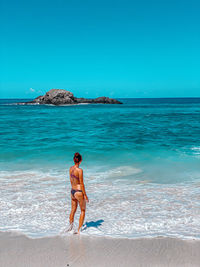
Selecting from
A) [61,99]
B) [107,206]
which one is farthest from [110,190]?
[61,99]

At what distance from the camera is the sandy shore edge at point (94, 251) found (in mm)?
5188

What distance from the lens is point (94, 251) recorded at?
Result: 5578 millimetres

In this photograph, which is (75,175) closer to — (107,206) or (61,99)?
(107,206)

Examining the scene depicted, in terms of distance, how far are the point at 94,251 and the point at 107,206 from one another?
287cm

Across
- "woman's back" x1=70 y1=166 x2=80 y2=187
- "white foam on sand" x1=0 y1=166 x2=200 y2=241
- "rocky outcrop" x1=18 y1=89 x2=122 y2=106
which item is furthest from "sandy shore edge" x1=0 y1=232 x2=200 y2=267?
"rocky outcrop" x1=18 y1=89 x2=122 y2=106

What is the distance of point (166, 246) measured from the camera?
579 cm

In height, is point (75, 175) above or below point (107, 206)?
above

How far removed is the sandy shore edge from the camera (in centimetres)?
519

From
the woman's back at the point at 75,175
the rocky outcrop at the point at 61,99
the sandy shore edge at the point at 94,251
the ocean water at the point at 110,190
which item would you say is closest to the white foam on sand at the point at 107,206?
the ocean water at the point at 110,190

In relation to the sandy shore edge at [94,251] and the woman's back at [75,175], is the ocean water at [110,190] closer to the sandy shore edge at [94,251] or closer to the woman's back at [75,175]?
the sandy shore edge at [94,251]

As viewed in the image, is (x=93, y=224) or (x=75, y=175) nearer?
(x=75, y=175)

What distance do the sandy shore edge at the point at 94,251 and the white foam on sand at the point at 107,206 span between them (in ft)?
1.19

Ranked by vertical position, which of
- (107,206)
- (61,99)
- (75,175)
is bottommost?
(107,206)

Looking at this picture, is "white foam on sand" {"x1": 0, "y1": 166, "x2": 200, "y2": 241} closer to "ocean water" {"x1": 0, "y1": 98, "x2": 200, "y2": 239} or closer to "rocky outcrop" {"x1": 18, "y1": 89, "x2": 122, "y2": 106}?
"ocean water" {"x1": 0, "y1": 98, "x2": 200, "y2": 239}
